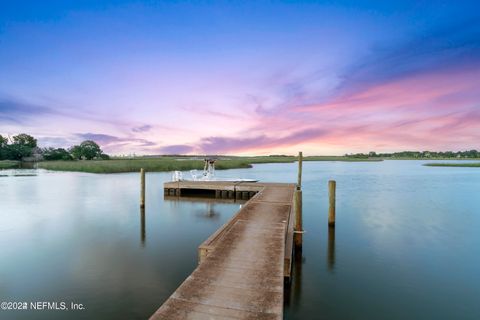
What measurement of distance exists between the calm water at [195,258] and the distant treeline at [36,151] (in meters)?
76.4

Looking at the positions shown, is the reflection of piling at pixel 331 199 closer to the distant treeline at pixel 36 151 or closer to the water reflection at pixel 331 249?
the water reflection at pixel 331 249

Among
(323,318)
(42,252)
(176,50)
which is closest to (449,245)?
(323,318)

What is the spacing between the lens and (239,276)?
17.9 ft

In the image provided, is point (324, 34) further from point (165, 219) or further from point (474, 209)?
point (165, 219)

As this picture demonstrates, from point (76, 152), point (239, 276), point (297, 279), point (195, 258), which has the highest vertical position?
point (76, 152)

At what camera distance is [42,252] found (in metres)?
10.6

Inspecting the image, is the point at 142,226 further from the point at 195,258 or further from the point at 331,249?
the point at 331,249

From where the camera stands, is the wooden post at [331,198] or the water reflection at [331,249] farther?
the wooden post at [331,198]

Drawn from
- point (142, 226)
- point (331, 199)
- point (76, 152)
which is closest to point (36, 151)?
point (76, 152)

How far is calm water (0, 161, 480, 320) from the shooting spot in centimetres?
703

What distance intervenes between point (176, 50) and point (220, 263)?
21608 millimetres

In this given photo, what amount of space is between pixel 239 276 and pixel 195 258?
501 cm

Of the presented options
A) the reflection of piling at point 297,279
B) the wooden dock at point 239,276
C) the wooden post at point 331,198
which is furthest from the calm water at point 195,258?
the wooden dock at point 239,276

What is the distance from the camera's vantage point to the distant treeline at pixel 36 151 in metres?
80.2
